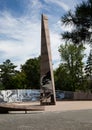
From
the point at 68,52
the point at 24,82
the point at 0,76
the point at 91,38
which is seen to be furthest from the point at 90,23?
the point at 0,76

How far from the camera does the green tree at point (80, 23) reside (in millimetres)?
6474

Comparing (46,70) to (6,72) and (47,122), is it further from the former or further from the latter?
(6,72)

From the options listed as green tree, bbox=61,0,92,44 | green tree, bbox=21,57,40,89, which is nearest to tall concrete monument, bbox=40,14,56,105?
green tree, bbox=61,0,92,44

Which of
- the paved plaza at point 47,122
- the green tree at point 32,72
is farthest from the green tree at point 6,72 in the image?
the paved plaza at point 47,122

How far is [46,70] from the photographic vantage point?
37656 millimetres

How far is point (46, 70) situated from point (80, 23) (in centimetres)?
3091

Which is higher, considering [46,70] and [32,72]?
[32,72]

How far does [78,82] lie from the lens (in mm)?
72500

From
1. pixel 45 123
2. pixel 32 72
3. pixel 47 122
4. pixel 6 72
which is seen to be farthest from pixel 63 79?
pixel 45 123

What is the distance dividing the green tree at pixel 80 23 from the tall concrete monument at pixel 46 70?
99.1 ft

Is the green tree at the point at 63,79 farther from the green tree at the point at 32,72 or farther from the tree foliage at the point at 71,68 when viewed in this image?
the green tree at the point at 32,72

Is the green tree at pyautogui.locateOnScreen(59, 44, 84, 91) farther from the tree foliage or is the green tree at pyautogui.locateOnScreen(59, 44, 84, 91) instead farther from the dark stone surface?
the dark stone surface

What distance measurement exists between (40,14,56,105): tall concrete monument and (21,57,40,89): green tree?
48595 millimetres

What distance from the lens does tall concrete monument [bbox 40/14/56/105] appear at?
1468 inches
